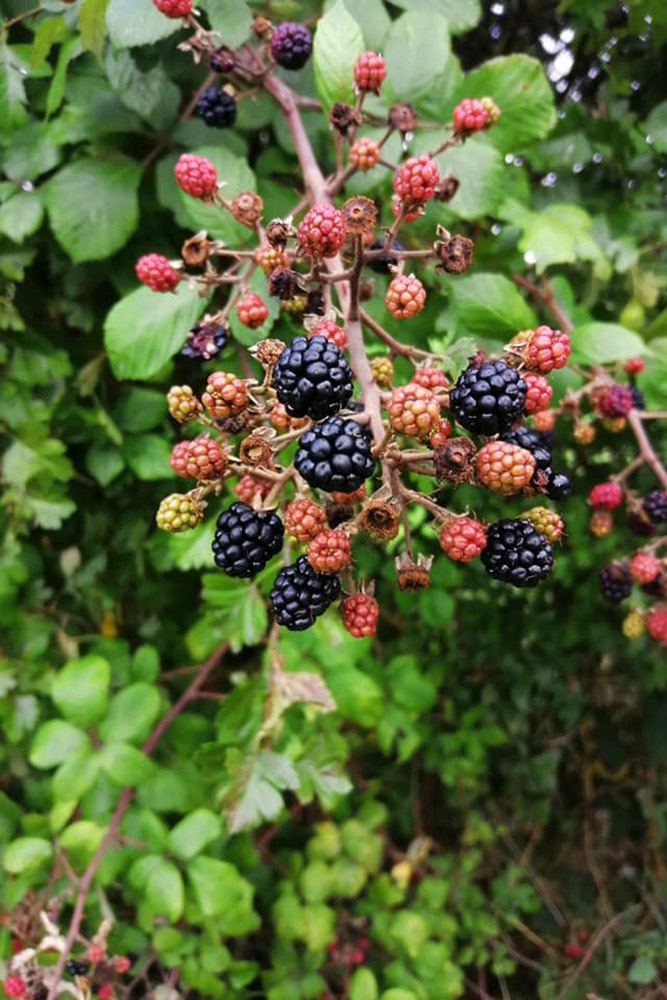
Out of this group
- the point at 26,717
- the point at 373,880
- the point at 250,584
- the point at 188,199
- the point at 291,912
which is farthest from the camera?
the point at 373,880

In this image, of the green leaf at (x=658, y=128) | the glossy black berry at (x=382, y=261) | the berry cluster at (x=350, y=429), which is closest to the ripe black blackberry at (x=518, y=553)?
the berry cluster at (x=350, y=429)

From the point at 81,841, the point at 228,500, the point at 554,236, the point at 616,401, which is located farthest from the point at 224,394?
the point at 81,841

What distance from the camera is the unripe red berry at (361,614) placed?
90 centimetres

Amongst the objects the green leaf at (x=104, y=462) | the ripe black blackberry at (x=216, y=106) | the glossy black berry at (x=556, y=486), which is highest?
the ripe black blackberry at (x=216, y=106)

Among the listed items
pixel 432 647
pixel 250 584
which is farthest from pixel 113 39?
pixel 432 647

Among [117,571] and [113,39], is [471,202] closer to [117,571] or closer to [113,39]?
[113,39]

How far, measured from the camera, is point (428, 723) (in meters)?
2.77

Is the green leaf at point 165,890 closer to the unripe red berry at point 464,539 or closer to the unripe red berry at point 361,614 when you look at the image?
the unripe red berry at point 361,614

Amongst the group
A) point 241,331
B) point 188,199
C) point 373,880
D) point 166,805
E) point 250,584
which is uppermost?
point 188,199

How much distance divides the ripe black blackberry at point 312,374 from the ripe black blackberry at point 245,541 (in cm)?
17

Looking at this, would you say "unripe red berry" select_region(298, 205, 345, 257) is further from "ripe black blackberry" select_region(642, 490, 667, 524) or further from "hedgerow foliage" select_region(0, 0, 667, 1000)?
"ripe black blackberry" select_region(642, 490, 667, 524)

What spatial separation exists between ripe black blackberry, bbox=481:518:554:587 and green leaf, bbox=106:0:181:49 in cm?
93

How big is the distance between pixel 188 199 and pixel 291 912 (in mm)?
1765

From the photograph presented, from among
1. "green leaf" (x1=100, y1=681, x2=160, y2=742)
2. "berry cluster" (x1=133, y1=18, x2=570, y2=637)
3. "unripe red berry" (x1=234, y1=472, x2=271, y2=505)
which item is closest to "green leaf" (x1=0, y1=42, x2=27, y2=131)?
"berry cluster" (x1=133, y1=18, x2=570, y2=637)
